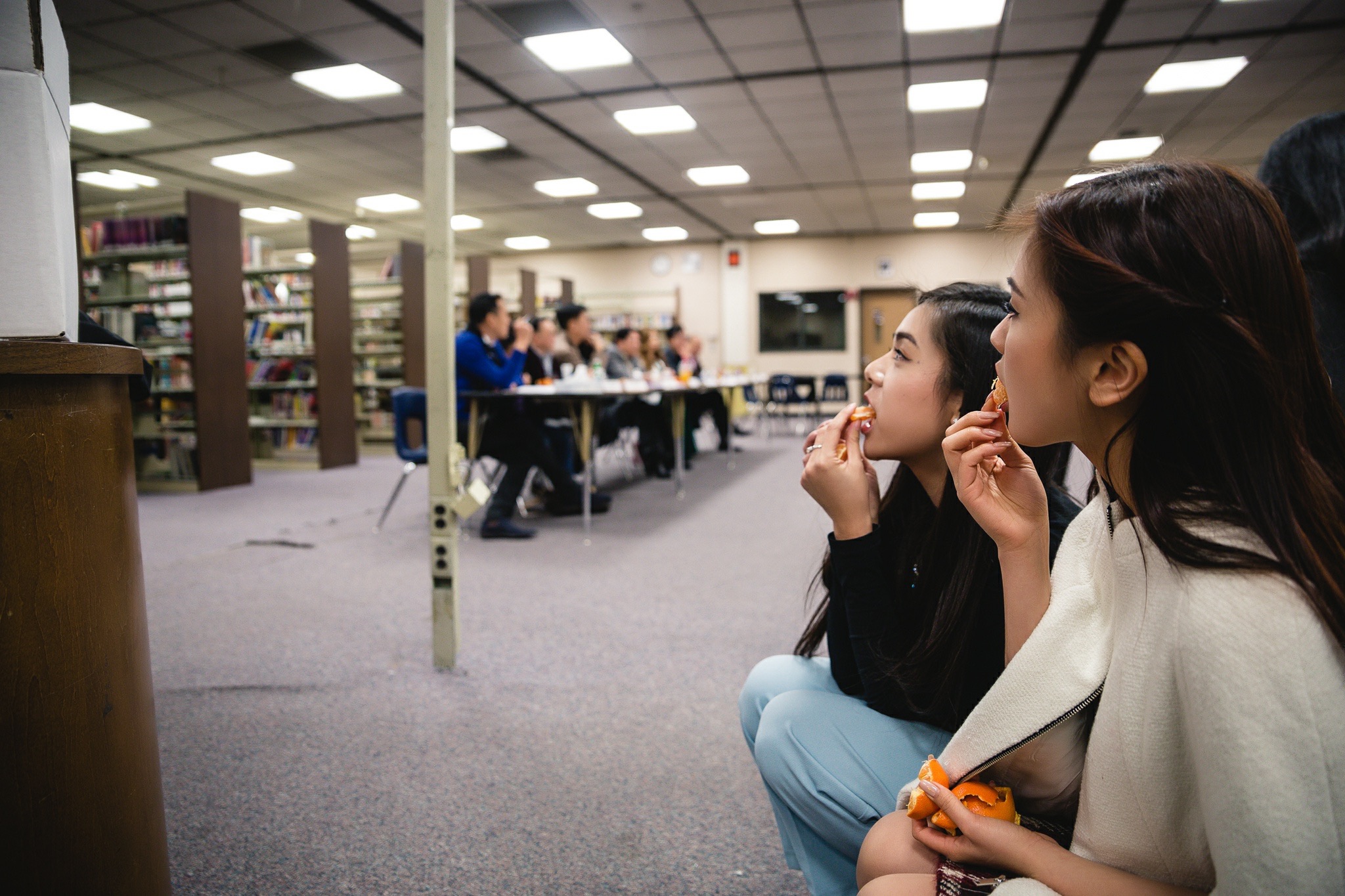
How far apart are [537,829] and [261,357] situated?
7.15 meters

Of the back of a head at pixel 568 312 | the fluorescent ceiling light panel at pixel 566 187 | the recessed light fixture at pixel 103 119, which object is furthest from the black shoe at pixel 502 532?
the fluorescent ceiling light panel at pixel 566 187

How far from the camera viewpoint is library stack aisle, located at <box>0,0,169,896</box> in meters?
0.75

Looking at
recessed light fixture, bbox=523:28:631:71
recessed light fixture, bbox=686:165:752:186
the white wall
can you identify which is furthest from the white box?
the white wall

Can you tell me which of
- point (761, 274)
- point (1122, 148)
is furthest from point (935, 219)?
point (1122, 148)

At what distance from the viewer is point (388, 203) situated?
981 centimetres

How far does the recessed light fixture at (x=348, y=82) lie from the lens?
563cm

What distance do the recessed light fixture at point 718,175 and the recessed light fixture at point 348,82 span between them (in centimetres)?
348

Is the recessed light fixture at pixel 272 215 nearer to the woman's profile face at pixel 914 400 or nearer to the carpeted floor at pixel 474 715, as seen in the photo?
the carpeted floor at pixel 474 715

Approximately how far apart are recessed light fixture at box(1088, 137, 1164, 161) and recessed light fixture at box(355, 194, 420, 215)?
24.6 ft

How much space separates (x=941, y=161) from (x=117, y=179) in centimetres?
862

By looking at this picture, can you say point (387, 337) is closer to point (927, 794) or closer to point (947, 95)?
point (947, 95)

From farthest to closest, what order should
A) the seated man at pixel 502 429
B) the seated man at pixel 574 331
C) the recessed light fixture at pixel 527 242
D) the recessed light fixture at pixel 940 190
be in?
the recessed light fixture at pixel 527 242 → the recessed light fixture at pixel 940 190 → the seated man at pixel 574 331 → the seated man at pixel 502 429

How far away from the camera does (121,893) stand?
34.6 inches

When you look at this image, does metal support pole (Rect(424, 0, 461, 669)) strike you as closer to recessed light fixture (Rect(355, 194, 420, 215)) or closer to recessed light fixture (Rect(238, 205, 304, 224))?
recessed light fixture (Rect(355, 194, 420, 215))
